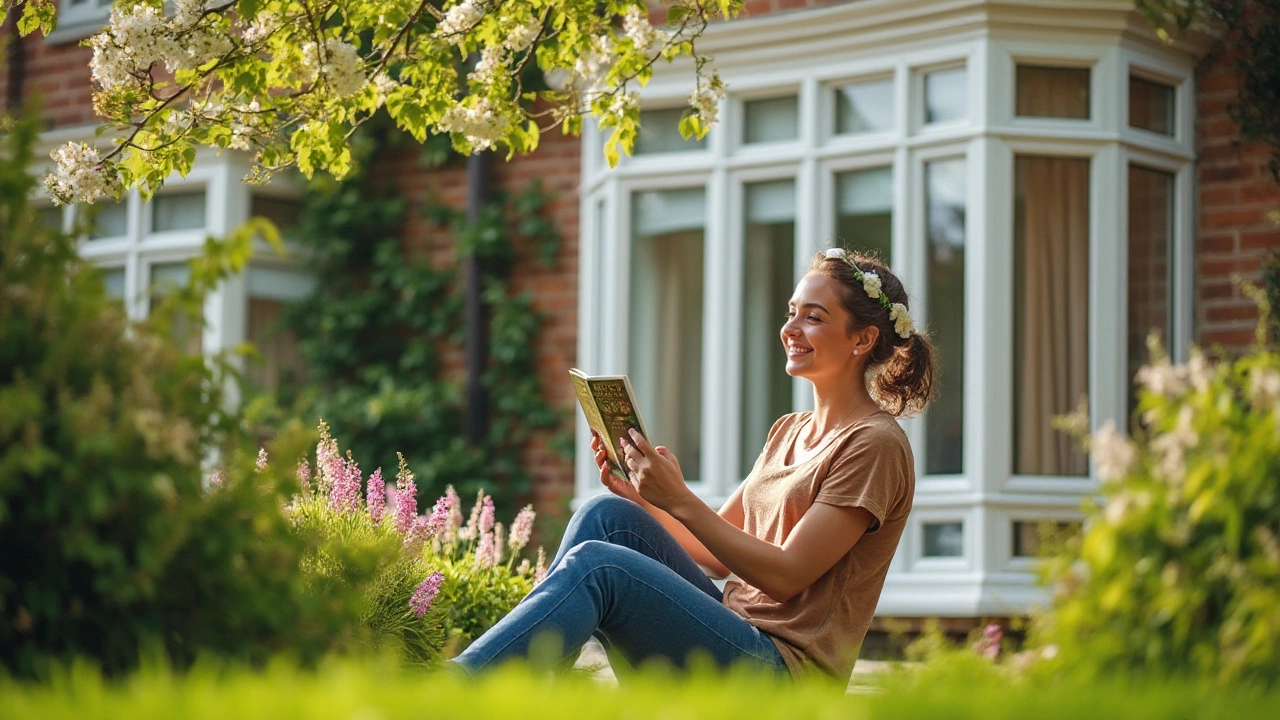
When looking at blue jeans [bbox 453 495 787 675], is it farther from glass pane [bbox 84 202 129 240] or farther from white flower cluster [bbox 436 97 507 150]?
glass pane [bbox 84 202 129 240]

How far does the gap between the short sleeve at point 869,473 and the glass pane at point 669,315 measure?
389 centimetres

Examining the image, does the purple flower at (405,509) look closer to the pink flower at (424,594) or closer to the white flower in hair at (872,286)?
the pink flower at (424,594)

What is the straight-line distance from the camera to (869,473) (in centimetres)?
326

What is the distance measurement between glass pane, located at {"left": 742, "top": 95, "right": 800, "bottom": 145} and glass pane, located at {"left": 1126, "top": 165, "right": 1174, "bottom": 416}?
5.06 ft

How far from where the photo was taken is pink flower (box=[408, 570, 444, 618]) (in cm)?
390

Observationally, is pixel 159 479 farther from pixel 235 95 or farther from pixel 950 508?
pixel 950 508

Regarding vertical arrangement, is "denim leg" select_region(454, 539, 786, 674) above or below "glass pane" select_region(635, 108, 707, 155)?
below

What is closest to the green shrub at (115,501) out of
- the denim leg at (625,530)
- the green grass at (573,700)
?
the green grass at (573,700)

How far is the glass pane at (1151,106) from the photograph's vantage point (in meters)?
6.55

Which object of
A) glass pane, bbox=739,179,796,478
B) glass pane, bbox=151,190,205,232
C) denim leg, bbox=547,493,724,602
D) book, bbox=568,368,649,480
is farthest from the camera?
glass pane, bbox=151,190,205,232

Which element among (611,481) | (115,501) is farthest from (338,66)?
(115,501)

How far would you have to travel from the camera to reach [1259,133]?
20.4 feet

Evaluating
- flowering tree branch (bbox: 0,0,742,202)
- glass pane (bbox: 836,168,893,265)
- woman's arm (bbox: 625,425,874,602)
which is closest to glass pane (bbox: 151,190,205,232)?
Answer: glass pane (bbox: 836,168,893,265)

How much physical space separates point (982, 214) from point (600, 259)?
82.0 inches
